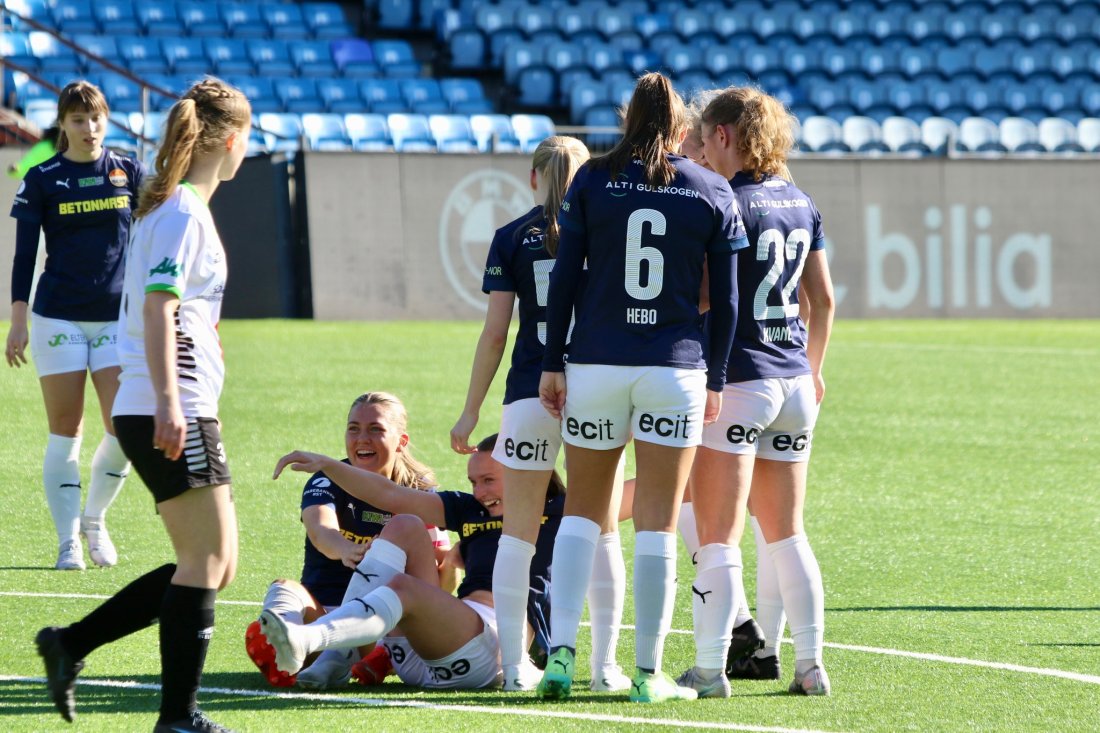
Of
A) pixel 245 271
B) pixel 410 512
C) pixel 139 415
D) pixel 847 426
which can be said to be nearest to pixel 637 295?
pixel 410 512

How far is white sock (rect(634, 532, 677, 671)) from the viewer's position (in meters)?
4.34

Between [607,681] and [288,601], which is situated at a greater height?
[288,601]

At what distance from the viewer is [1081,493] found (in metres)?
8.77

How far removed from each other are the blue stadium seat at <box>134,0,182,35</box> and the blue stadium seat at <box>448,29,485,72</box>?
13.9 feet

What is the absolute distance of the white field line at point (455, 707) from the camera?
410cm

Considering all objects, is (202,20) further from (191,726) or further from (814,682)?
(191,726)

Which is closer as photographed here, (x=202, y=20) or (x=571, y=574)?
(x=571, y=574)

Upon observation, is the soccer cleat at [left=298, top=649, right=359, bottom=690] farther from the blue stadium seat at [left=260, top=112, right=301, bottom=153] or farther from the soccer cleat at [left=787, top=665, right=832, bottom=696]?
the blue stadium seat at [left=260, top=112, right=301, bottom=153]

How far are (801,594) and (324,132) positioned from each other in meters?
15.8

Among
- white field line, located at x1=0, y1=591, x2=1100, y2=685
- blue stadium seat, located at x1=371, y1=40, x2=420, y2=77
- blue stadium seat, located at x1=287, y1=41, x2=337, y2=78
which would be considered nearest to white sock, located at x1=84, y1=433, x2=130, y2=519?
white field line, located at x1=0, y1=591, x2=1100, y2=685

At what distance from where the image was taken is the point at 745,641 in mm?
4848

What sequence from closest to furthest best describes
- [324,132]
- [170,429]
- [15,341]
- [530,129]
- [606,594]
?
[170,429], [606,594], [15,341], [324,132], [530,129]

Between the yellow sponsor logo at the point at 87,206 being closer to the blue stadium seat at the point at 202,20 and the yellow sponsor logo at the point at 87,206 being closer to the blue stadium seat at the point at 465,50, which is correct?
the blue stadium seat at the point at 202,20

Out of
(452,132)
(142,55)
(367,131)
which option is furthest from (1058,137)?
(142,55)
